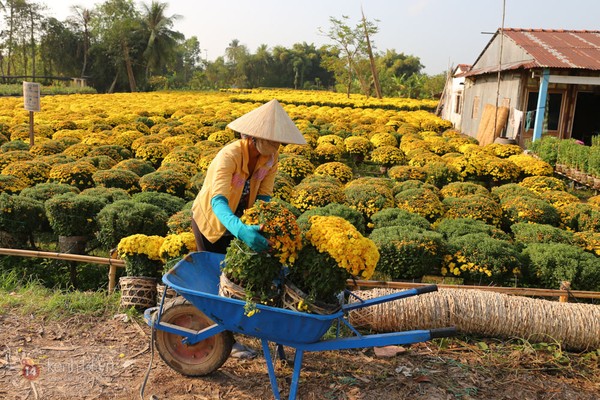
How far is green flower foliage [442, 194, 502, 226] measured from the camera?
299 inches

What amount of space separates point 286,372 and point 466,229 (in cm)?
350

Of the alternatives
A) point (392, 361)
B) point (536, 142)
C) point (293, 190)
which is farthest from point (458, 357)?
point (536, 142)

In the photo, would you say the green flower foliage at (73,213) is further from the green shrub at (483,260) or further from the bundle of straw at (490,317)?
the green shrub at (483,260)

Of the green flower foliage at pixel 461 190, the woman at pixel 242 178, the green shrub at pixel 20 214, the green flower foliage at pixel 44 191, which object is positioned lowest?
the green shrub at pixel 20 214

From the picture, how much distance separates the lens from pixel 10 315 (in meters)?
4.86

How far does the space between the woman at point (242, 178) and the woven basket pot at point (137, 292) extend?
1.24 metres

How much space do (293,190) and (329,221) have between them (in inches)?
183

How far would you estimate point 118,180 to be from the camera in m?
8.68

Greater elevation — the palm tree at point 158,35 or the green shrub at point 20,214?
the palm tree at point 158,35

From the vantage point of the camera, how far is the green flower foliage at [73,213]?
658cm

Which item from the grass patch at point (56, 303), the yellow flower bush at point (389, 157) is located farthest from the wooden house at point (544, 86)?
the grass patch at point (56, 303)

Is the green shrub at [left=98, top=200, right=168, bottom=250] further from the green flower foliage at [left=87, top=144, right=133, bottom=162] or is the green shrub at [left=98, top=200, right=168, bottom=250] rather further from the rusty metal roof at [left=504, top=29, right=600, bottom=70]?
the rusty metal roof at [left=504, top=29, right=600, bottom=70]

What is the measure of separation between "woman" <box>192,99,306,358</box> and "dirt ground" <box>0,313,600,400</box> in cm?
53

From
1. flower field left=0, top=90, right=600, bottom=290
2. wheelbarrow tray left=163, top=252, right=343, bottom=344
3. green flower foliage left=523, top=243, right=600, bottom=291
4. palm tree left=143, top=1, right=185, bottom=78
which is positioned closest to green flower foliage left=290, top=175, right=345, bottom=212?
flower field left=0, top=90, right=600, bottom=290
